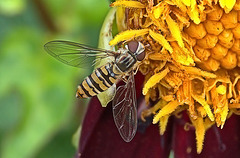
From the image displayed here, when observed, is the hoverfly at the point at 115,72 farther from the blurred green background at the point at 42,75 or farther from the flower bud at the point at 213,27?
the blurred green background at the point at 42,75

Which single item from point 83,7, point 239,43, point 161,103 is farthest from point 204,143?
point 83,7

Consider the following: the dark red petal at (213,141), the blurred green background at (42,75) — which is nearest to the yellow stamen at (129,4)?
the dark red petal at (213,141)

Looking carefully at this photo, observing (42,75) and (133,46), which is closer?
Result: (133,46)

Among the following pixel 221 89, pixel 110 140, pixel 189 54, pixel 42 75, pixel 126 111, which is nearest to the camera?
pixel 126 111

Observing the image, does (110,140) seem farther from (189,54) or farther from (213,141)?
(189,54)

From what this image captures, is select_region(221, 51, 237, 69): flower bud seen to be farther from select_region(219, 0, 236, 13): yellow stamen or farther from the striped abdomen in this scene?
the striped abdomen

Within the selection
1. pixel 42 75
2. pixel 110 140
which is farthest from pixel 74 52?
pixel 42 75

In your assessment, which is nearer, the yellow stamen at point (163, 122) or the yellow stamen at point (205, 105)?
the yellow stamen at point (205, 105)
